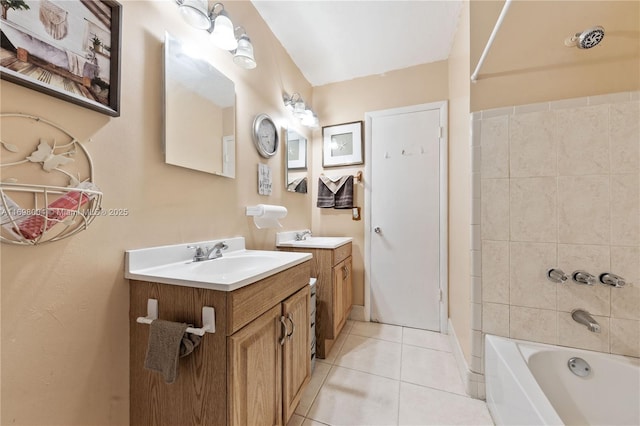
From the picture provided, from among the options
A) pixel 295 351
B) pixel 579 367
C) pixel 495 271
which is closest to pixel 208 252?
pixel 295 351

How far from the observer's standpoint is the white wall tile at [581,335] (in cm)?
117

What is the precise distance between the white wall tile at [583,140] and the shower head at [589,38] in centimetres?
29

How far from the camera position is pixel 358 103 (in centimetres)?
242

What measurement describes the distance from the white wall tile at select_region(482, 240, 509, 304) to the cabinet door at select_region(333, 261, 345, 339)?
0.94 m

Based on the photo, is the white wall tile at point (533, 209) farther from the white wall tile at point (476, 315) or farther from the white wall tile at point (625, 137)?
the white wall tile at point (476, 315)

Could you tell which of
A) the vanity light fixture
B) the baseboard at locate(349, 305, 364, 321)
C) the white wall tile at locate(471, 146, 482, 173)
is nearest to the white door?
the baseboard at locate(349, 305, 364, 321)

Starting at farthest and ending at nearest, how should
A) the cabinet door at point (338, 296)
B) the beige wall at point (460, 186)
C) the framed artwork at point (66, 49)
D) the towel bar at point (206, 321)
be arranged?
the cabinet door at point (338, 296)
the beige wall at point (460, 186)
the towel bar at point (206, 321)
the framed artwork at point (66, 49)

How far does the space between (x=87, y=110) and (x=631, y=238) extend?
93.5 inches

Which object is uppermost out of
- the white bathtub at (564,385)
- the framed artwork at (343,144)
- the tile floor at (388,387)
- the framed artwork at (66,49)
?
the framed artwork at (343,144)

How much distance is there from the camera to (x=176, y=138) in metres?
1.07

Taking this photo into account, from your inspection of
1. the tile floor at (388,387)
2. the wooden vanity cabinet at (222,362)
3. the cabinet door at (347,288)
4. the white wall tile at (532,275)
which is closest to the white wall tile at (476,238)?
the white wall tile at (532,275)

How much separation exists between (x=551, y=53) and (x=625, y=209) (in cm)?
89

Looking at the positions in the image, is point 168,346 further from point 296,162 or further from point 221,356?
point 296,162

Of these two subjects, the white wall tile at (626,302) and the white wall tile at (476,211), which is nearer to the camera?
the white wall tile at (626,302)
